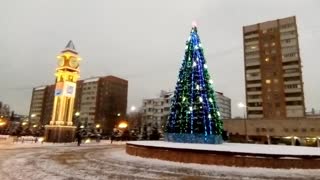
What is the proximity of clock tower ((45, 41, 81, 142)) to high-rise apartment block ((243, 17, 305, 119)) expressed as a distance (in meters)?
54.4

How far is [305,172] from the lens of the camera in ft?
46.1

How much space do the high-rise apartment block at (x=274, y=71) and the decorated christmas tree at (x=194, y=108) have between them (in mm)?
59301

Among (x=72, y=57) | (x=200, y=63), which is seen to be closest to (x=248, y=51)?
(x=72, y=57)

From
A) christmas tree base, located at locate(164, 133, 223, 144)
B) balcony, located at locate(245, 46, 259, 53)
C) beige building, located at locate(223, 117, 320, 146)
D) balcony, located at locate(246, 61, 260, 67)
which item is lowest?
christmas tree base, located at locate(164, 133, 223, 144)

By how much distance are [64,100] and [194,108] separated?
28.6 meters

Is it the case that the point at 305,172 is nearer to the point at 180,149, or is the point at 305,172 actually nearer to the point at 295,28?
the point at 180,149

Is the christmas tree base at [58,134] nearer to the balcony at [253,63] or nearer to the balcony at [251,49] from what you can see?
the balcony at [253,63]

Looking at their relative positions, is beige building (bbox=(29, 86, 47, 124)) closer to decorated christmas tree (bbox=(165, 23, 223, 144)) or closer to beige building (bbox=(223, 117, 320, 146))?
beige building (bbox=(223, 117, 320, 146))

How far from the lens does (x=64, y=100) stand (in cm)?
4581

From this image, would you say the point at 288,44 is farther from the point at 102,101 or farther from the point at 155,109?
the point at 102,101

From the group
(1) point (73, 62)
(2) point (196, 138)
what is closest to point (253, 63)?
(1) point (73, 62)

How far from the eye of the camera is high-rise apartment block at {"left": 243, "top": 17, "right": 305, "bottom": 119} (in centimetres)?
7675

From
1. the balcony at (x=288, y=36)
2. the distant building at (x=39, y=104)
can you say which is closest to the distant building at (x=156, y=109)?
the balcony at (x=288, y=36)

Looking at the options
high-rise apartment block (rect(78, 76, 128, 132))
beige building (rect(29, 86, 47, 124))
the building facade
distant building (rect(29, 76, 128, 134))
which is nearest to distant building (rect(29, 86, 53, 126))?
beige building (rect(29, 86, 47, 124))
